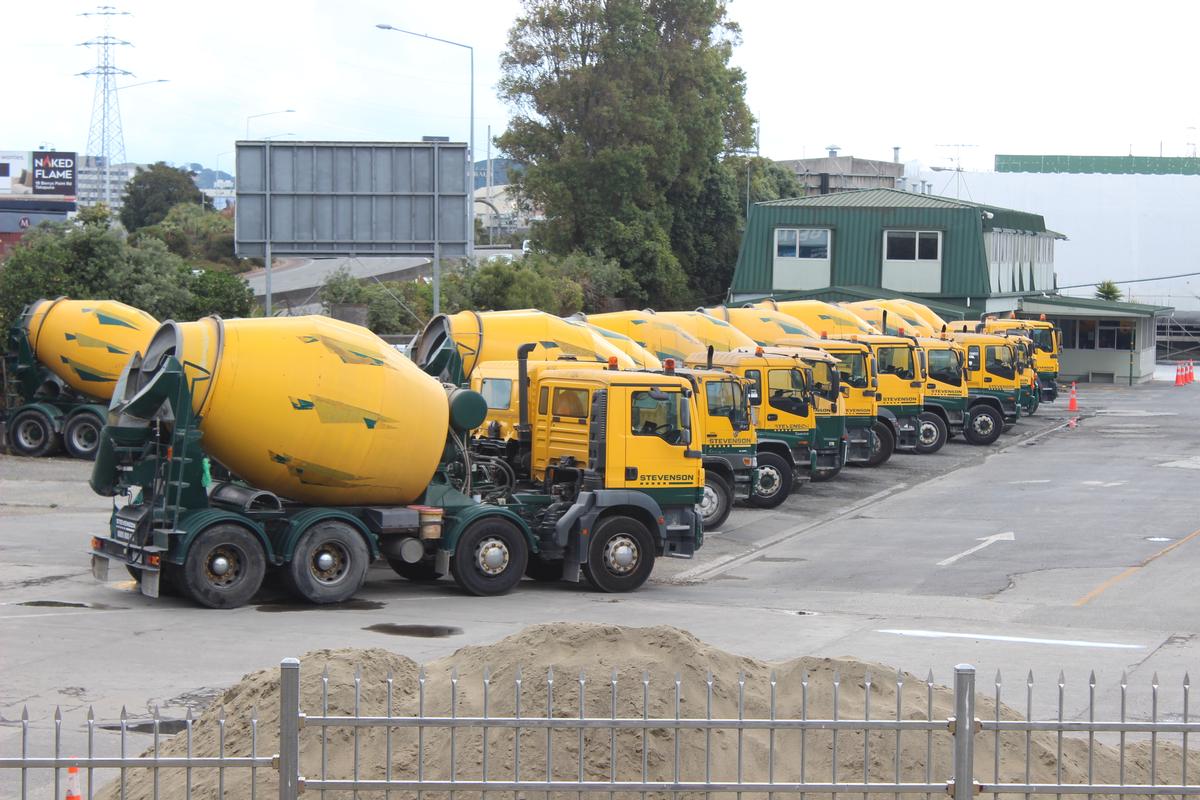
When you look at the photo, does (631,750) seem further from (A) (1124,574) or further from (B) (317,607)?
(A) (1124,574)

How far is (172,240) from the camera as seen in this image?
7162 centimetres

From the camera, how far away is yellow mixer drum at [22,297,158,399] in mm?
29500

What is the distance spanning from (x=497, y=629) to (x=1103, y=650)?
6424mm

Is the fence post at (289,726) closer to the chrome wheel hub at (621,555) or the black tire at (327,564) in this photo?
the black tire at (327,564)

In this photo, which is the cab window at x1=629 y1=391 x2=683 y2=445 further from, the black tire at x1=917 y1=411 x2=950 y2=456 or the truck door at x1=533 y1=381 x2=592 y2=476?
the black tire at x1=917 y1=411 x2=950 y2=456

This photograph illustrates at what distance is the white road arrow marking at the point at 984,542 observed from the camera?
21.7 meters

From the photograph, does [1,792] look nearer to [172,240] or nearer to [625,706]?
[625,706]

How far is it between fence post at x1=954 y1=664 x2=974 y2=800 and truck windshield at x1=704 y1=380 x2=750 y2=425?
17.9 metres

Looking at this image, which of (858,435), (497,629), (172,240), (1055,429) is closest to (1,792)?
(497,629)

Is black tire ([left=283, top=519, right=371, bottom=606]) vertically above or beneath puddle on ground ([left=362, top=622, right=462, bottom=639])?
above

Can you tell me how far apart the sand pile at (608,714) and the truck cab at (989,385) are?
30.2 meters

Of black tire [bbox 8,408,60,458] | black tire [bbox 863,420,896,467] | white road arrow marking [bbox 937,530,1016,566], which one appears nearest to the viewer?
white road arrow marking [bbox 937,530,1016,566]

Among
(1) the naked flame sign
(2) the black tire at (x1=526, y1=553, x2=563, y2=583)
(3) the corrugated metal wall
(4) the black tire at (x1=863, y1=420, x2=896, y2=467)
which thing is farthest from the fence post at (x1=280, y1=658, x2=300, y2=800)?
(1) the naked flame sign

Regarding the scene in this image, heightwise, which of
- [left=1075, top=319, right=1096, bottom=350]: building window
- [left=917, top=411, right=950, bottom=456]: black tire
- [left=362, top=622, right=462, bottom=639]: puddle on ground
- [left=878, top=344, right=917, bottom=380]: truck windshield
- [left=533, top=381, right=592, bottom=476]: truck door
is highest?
[left=1075, top=319, right=1096, bottom=350]: building window
